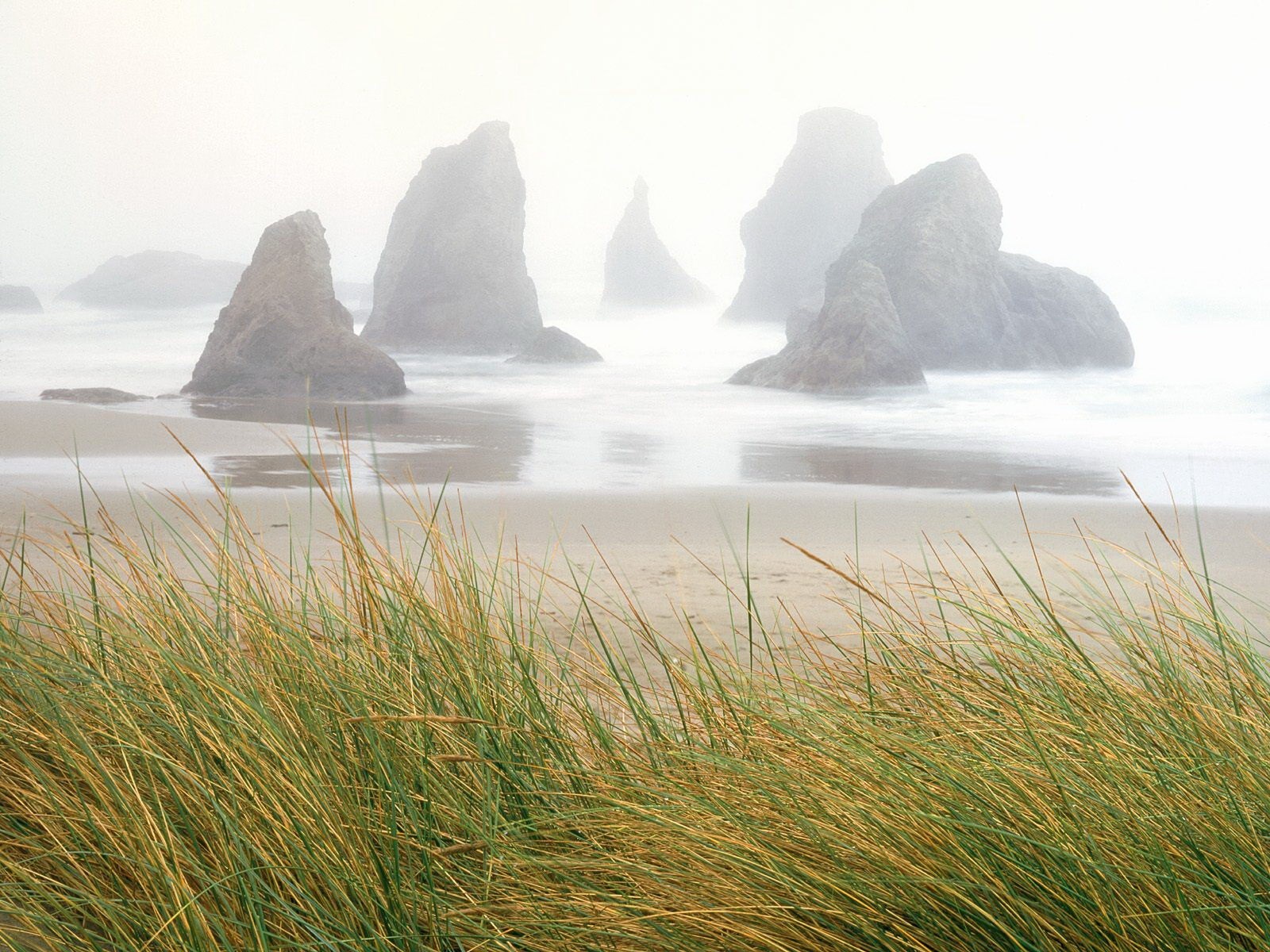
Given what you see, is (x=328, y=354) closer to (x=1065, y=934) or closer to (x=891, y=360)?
(x=891, y=360)

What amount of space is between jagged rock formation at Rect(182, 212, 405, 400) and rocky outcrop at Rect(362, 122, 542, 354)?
6.85 meters

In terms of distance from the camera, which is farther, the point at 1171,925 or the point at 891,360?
the point at 891,360

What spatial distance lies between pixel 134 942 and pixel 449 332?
78.5 ft

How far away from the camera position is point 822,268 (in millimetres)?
27875

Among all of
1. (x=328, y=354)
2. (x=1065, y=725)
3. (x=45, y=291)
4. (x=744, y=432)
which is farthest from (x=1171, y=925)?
Result: (x=45, y=291)

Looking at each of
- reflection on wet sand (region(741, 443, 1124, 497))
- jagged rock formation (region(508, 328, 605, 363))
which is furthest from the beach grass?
jagged rock formation (region(508, 328, 605, 363))

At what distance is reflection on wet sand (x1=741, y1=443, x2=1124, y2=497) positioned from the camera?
31.2ft

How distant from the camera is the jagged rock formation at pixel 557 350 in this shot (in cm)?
2178

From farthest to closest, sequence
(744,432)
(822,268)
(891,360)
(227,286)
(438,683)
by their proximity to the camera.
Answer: (822,268) < (227,286) < (891,360) < (744,432) < (438,683)

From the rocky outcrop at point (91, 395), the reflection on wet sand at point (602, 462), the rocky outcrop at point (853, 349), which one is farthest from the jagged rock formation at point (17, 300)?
the rocky outcrop at point (853, 349)

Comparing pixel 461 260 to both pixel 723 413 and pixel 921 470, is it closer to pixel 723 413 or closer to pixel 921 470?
pixel 723 413

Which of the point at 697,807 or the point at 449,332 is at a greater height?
the point at 449,332

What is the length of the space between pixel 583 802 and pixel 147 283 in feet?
71.7

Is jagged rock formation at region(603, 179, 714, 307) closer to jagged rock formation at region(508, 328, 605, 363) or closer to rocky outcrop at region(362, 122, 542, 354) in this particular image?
rocky outcrop at region(362, 122, 542, 354)
